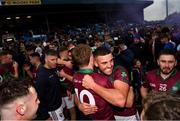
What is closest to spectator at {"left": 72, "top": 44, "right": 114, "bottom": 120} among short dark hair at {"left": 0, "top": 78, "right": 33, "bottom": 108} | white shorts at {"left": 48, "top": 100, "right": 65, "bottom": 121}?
short dark hair at {"left": 0, "top": 78, "right": 33, "bottom": 108}

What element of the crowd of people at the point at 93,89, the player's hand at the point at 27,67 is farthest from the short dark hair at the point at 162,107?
the player's hand at the point at 27,67

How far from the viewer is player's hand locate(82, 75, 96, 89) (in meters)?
3.84

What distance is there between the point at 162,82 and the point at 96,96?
1.24 meters

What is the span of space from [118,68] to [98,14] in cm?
4011

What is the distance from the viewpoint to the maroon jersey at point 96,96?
3.95 meters

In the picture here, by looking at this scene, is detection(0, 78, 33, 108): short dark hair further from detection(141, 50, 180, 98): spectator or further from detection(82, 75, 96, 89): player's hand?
detection(141, 50, 180, 98): spectator

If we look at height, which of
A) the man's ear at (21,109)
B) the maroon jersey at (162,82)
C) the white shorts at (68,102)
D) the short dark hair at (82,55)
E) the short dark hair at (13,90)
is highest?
the short dark hair at (82,55)

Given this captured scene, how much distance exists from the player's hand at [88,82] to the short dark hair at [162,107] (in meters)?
1.81

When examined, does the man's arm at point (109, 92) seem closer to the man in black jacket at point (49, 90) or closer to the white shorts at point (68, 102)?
the man in black jacket at point (49, 90)

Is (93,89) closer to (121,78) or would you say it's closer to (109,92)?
(109,92)

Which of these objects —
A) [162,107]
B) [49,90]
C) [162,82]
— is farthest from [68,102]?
[162,107]

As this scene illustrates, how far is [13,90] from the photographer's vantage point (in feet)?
9.31

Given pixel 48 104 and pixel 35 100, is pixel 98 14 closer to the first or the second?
pixel 48 104

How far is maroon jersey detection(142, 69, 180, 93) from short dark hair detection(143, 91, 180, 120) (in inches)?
104
